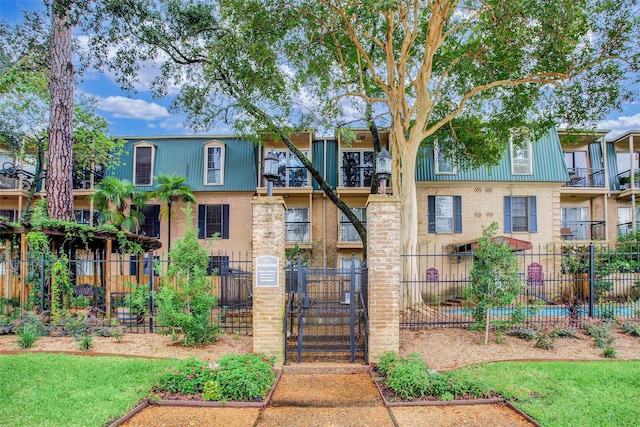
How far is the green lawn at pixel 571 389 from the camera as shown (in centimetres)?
488

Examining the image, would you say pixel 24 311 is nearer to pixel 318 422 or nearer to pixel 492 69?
pixel 318 422

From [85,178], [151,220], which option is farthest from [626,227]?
[85,178]

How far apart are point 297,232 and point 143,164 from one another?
8.60 metres

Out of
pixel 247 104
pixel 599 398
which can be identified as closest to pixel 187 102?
pixel 247 104

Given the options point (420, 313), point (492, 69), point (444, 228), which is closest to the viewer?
point (420, 313)

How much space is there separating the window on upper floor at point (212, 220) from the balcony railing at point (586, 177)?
17636 mm

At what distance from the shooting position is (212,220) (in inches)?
784

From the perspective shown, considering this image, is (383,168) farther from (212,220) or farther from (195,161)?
(195,161)

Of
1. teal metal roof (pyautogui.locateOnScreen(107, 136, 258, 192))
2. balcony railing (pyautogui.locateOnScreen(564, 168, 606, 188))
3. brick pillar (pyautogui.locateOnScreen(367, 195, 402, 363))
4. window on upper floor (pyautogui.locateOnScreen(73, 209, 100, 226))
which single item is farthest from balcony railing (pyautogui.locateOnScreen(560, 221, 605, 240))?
window on upper floor (pyautogui.locateOnScreen(73, 209, 100, 226))

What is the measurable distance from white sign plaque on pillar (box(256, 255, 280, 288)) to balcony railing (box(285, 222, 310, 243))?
12572mm

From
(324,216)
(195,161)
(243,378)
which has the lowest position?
(243,378)

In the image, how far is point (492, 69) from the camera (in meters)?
13.1

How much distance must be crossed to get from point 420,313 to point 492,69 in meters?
8.20

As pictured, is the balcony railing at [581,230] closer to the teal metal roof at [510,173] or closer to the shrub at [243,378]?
the teal metal roof at [510,173]
